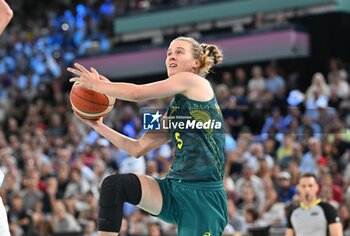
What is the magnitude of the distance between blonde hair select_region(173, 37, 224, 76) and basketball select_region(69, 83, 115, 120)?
85cm

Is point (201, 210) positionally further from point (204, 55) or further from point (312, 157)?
point (312, 157)

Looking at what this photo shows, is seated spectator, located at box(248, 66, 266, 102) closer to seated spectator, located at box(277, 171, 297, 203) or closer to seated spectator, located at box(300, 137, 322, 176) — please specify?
seated spectator, located at box(300, 137, 322, 176)

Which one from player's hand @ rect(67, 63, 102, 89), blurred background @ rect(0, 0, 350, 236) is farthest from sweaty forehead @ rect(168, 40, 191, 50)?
blurred background @ rect(0, 0, 350, 236)

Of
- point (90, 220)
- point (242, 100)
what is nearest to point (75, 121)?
point (242, 100)

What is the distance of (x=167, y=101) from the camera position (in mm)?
18297

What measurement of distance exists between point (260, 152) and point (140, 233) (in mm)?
2981

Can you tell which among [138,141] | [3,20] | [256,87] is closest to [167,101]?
[256,87]

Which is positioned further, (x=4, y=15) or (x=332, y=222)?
(x=332, y=222)

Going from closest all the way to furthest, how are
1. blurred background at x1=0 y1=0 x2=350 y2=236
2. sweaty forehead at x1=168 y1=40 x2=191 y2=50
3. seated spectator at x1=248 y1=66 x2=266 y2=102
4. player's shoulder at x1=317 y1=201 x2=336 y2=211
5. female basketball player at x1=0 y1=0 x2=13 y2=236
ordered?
female basketball player at x1=0 y1=0 x2=13 y2=236 → sweaty forehead at x1=168 y1=40 x2=191 y2=50 → player's shoulder at x1=317 y1=201 x2=336 y2=211 → blurred background at x1=0 y1=0 x2=350 y2=236 → seated spectator at x1=248 y1=66 x2=266 y2=102

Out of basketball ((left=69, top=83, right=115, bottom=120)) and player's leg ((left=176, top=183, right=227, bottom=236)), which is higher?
basketball ((left=69, top=83, right=115, bottom=120))

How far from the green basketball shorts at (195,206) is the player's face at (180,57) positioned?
3.06 feet

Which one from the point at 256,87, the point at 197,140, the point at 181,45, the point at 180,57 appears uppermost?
the point at 256,87

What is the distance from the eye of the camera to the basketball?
677cm

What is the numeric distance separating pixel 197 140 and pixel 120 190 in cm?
75
